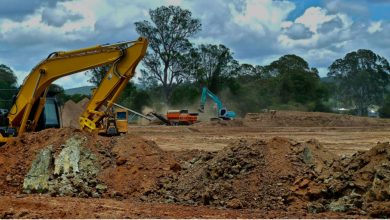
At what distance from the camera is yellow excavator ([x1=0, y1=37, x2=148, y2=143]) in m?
18.1

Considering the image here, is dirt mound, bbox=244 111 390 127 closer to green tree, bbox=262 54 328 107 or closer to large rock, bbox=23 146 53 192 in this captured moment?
green tree, bbox=262 54 328 107

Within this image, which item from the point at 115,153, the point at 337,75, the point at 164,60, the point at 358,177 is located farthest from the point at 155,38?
the point at 358,177

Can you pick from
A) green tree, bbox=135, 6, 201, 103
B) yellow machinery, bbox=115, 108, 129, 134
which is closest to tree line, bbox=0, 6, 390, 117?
green tree, bbox=135, 6, 201, 103

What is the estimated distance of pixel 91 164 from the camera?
1466cm

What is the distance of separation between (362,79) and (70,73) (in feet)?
231

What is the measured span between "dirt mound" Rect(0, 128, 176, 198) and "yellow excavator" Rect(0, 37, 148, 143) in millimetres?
1642

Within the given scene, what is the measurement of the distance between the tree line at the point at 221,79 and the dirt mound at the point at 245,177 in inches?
1775

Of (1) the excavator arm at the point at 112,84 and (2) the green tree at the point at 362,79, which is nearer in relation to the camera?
(1) the excavator arm at the point at 112,84

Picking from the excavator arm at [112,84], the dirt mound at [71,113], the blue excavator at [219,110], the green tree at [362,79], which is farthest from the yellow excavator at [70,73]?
the green tree at [362,79]

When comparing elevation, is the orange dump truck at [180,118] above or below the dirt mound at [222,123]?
above

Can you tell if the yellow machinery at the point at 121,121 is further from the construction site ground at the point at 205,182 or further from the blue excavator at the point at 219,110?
the blue excavator at the point at 219,110

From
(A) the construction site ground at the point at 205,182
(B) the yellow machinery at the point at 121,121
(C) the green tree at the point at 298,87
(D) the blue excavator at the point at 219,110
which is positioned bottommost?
(A) the construction site ground at the point at 205,182

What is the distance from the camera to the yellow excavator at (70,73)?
18.1 metres

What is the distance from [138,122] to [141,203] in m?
43.4
